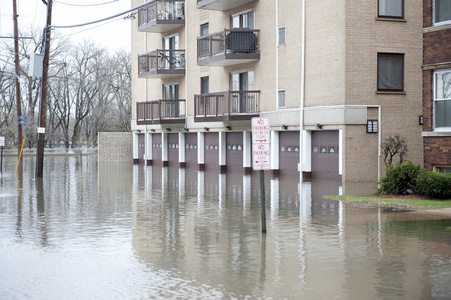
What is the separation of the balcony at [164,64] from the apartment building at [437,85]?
938 inches

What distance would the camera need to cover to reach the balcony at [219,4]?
118ft

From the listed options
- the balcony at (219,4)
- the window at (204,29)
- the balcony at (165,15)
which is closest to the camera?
the balcony at (219,4)

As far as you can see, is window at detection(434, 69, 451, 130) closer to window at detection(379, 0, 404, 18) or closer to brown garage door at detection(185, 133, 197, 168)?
window at detection(379, 0, 404, 18)

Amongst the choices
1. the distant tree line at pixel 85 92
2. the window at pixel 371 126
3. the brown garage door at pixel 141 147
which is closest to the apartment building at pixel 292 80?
the window at pixel 371 126

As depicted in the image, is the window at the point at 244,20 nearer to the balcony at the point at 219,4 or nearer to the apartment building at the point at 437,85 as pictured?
the balcony at the point at 219,4

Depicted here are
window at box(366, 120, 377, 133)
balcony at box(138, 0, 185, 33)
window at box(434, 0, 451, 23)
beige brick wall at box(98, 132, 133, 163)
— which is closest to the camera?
window at box(434, 0, 451, 23)

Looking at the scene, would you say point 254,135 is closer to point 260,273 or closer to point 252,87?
point 260,273

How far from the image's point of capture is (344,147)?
28.3 m

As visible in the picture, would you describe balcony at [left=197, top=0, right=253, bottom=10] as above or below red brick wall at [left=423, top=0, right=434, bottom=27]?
above

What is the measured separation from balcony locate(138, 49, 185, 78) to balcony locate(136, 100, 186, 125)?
1.83m

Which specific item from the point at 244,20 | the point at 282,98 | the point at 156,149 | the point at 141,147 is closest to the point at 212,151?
the point at 244,20

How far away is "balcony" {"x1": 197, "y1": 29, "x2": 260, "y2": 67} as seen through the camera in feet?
115

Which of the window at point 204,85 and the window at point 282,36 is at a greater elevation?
the window at point 282,36

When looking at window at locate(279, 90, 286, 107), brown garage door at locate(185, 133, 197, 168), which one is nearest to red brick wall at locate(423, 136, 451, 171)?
window at locate(279, 90, 286, 107)
